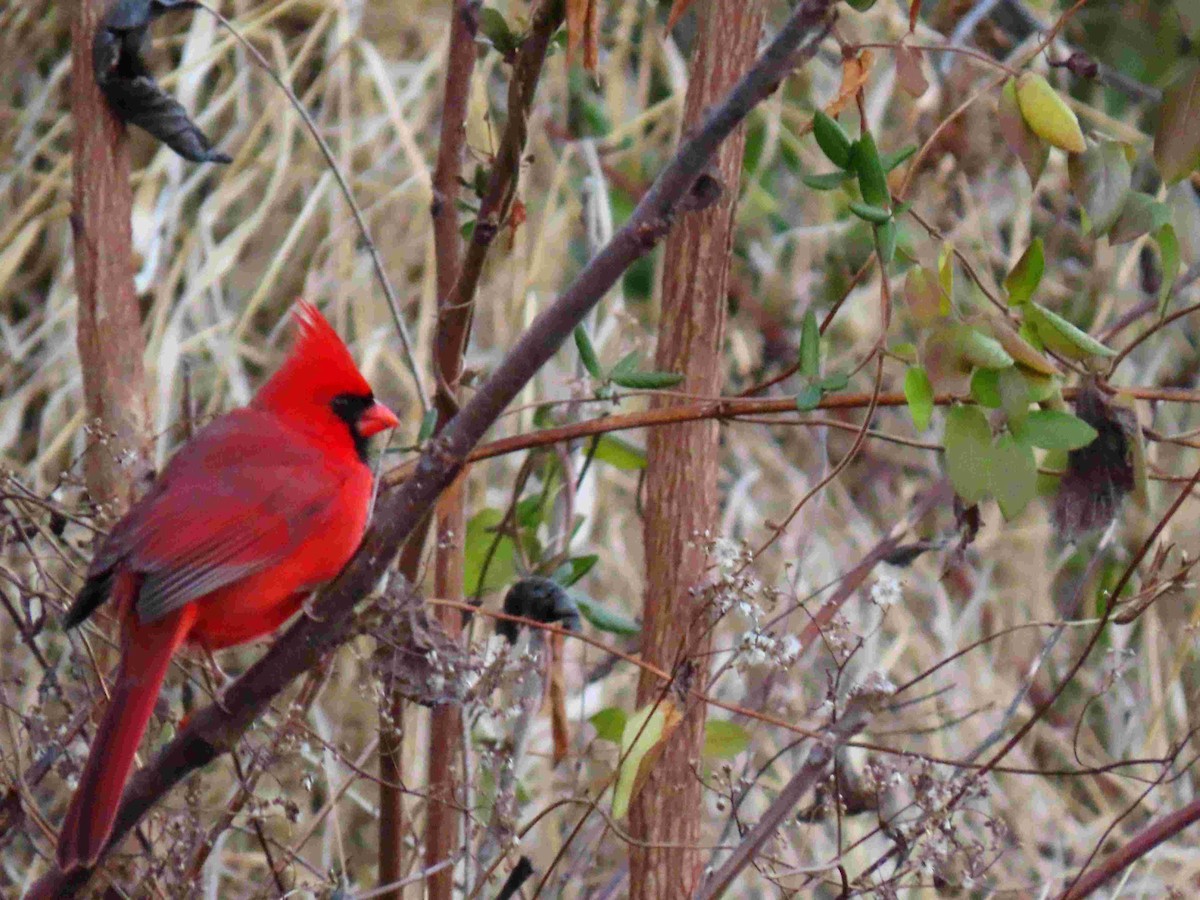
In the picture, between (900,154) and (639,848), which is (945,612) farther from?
(900,154)

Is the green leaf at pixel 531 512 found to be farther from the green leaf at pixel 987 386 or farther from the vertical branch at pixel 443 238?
the green leaf at pixel 987 386

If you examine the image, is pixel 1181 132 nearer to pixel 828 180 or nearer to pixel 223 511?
pixel 828 180

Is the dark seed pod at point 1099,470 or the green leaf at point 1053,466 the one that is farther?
the green leaf at point 1053,466

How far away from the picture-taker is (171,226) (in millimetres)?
2596

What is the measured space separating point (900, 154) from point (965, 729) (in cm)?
166

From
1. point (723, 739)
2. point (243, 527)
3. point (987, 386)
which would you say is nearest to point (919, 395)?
point (987, 386)

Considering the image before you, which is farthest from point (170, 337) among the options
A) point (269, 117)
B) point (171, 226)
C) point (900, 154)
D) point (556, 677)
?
point (900, 154)

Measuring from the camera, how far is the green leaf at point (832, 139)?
1.15m

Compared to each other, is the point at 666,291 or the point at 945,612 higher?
the point at 945,612

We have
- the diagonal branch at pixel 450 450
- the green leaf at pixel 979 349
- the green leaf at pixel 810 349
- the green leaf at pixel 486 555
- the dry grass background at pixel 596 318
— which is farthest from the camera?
the dry grass background at pixel 596 318

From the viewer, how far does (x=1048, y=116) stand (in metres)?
1.11

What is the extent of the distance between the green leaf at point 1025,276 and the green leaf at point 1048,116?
7cm

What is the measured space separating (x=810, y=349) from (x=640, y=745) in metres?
0.33

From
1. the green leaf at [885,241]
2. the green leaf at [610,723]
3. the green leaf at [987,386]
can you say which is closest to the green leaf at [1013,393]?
the green leaf at [987,386]
